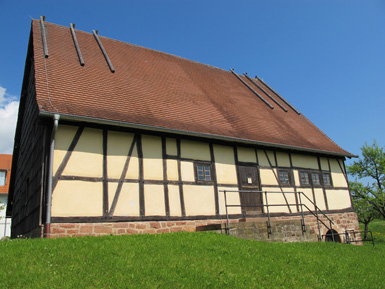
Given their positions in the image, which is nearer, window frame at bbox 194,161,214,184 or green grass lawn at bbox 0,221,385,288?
green grass lawn at bbox 0,221,385,288

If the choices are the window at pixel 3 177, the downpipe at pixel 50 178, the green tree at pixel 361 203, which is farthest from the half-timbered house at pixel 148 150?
the window at pixel 3 177

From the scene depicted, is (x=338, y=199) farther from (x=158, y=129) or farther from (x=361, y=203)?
(x=361, y=203)

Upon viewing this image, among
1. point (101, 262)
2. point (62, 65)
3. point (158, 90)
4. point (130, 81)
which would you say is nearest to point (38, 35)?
point (62, 65)

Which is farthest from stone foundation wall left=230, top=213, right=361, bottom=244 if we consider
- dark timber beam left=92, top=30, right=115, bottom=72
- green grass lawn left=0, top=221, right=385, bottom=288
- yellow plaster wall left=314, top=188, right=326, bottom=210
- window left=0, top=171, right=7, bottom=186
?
window left=0, top=171, right=7, bottom=186

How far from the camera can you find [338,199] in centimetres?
1512

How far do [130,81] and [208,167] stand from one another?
167 inches

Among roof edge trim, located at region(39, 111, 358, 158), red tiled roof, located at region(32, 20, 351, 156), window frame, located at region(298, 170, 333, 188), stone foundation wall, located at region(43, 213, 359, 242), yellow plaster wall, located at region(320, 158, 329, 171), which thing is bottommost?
stone foundation wall, located at region(43, 213, 359, 242)

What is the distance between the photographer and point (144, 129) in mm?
10352

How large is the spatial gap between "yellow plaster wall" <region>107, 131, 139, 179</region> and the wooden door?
402cm

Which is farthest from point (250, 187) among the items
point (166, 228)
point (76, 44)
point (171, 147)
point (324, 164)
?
point (76, 44)

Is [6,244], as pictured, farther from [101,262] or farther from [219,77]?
[219,77]

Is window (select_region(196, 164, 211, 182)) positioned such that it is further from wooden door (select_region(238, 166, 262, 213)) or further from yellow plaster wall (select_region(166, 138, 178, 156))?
wooden door (select_region(238, 166, 262, 213))

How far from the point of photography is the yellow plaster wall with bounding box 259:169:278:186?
1266 cm

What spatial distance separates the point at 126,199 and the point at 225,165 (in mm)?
3854
